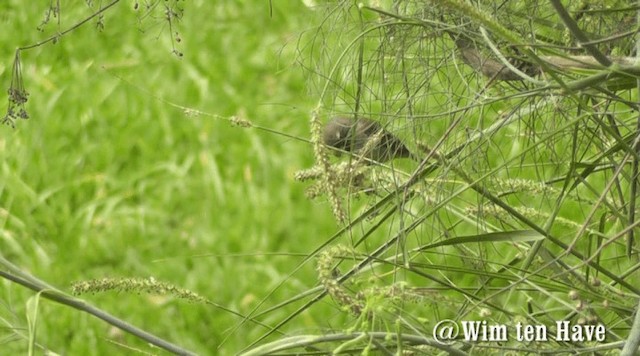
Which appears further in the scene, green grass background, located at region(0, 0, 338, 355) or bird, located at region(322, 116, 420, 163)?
green grass background, located at region(0, 0, 338, 355)

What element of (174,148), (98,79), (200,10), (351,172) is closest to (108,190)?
(174,148)

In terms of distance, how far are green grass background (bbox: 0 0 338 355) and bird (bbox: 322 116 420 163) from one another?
89 cm

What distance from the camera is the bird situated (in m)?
1.05

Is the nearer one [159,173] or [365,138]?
[365,138]

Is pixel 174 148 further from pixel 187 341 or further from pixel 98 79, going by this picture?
pixel 187 341

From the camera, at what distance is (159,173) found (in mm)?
2486

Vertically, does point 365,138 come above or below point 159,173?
below

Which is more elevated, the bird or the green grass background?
the green grass background

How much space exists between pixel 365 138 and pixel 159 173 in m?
1.42

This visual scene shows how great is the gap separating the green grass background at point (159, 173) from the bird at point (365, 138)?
885 mm

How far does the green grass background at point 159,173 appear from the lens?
7.14 feet

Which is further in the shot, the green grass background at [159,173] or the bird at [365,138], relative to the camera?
the green grass background at [159,173]

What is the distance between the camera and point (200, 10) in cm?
285

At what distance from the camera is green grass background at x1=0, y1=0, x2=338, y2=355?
7.14 ft
